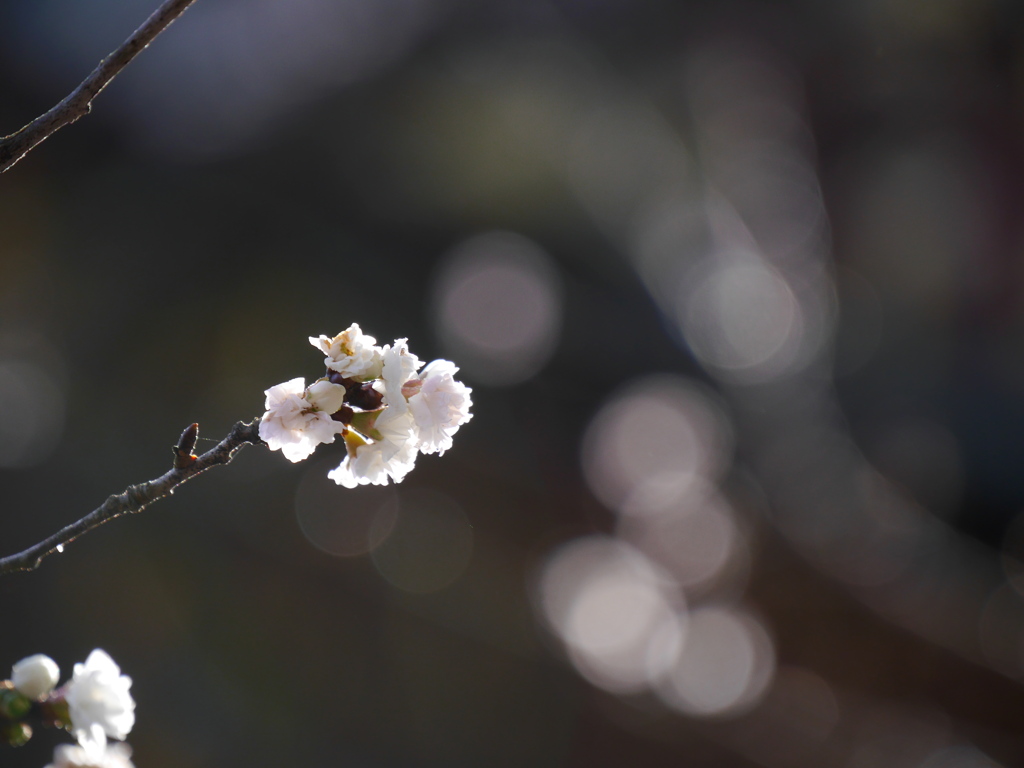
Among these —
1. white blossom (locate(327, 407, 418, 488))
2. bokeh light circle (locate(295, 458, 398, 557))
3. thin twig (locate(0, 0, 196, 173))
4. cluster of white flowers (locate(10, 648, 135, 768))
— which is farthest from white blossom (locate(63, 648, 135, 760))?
bokeh light circle (locate(295, 458, 398, 557))

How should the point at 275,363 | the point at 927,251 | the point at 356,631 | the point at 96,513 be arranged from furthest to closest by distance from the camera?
1. the point at 927,251
2. the point at 275,363
3. the point at 356,631
4. the point at 96,513

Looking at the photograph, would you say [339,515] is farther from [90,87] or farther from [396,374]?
[90,87]

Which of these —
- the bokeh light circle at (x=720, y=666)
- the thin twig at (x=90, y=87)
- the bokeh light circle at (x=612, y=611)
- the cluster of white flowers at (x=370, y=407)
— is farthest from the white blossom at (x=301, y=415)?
the bokeh light circle at (x=720, y=666)

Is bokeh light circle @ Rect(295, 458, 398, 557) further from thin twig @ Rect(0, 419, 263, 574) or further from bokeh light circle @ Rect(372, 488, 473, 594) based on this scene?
thin twig @ Rect(0, 419, 263, 574)

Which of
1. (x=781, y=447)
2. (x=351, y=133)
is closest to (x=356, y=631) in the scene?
(x=781, y=447)

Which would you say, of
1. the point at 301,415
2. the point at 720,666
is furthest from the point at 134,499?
the point at 720,666

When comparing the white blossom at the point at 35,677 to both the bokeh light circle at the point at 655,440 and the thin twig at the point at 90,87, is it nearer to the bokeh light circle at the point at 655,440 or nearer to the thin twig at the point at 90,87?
the thin twig at the point at 90,87

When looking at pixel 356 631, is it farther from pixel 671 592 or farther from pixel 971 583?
pixel 971 583
